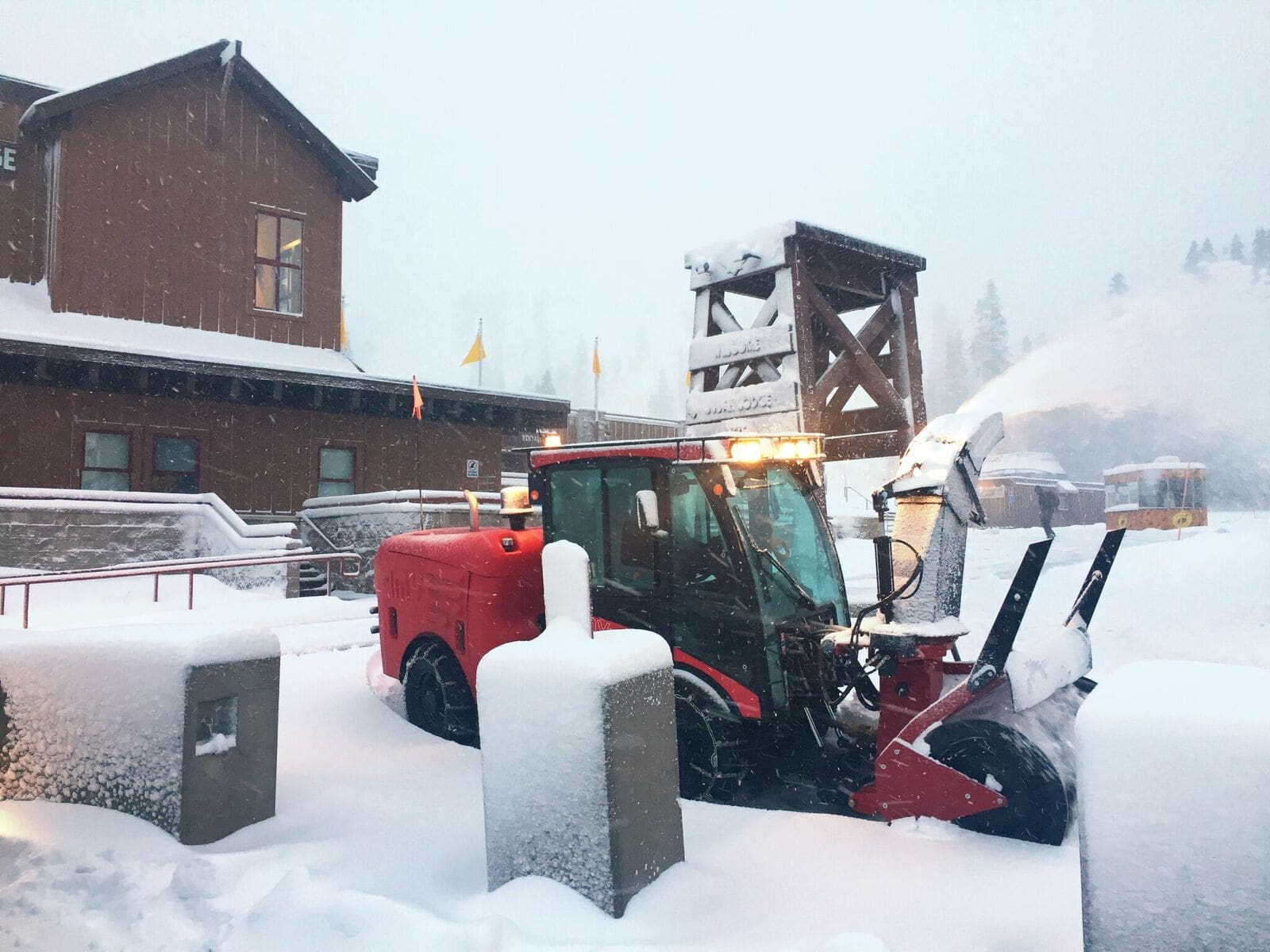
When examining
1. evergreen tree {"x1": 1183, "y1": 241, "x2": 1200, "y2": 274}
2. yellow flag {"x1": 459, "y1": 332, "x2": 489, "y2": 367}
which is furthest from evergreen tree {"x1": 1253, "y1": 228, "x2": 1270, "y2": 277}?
yellow flag {"x1": 459, "y1": 332, "x2": 489, "y2": 367}

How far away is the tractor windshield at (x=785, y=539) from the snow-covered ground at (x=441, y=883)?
3.94ft

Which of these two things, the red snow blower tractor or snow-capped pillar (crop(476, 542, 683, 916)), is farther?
the red snow blower tractor

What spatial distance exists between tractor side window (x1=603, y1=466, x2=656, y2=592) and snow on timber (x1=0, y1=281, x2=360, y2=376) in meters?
11.2

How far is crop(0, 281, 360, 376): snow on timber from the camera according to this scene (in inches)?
531

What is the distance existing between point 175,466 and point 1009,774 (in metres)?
15.6

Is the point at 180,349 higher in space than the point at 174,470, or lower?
higher

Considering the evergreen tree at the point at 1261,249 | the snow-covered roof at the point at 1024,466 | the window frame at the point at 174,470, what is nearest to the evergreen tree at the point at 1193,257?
the evergreen tree at the point at 1261,249

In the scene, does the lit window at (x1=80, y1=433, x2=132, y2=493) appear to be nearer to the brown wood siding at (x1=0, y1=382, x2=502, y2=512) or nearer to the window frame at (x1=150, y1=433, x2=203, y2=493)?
the brown wood siding at (x1=0, y1=382, x2=502, y2=512)

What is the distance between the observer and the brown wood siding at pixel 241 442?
47.2 feet

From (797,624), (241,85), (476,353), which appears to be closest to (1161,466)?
(476,353)

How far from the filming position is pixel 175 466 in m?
15.8

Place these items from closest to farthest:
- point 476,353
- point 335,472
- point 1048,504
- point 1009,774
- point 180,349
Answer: point 1009,774
point 1048,504
point 180,349
point 335,472
point 476,353

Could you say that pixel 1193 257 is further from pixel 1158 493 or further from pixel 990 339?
pixel 1158 493

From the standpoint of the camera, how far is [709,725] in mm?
4734
